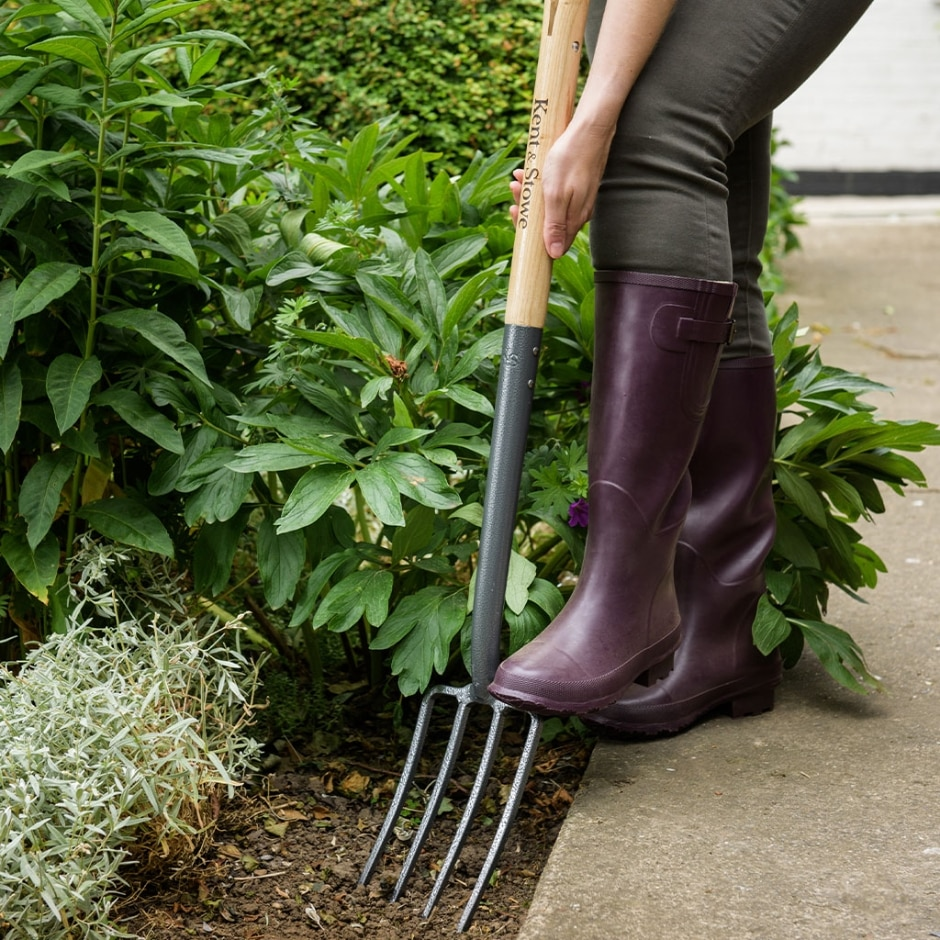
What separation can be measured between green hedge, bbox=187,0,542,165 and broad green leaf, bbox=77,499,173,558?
7.24 ft

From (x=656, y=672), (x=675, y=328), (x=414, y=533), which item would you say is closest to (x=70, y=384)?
(x=414, y=533)

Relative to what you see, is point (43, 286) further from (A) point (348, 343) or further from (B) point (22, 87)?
(A) point (348, 343)

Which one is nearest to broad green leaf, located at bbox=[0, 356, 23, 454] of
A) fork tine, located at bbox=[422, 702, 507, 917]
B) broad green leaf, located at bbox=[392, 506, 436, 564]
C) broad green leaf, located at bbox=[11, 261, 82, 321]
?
broad green leaf, located at bbox=[11, 261, 82, 321]

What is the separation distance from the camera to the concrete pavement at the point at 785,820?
1468mm

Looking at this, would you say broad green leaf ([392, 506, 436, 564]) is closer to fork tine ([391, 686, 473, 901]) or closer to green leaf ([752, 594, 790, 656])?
fork tine ([391, 686, 473, 901])

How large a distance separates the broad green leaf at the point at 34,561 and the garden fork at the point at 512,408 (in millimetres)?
622

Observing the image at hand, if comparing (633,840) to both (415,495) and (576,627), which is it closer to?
(576,627)

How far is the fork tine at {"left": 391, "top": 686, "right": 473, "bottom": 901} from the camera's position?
1.64m

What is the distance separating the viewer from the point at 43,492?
1868 mm

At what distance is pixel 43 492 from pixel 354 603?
20.6 inches

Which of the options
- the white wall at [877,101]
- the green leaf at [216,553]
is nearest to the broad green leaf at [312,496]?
the green leaf at [216,553]

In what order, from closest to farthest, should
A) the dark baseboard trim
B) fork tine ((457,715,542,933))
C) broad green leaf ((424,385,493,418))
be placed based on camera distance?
1. fork tine ((457,715,542,933))
2. broad green leaf ((424,385,493,418))
3. the dark baseboard trim

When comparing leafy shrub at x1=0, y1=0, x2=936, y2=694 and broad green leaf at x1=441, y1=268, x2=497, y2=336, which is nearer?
leafy shrub at x1=0, y1=0, x2=936, y2=694

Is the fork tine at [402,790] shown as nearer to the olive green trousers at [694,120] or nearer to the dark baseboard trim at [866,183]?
the olive green trousers at [694,120]
